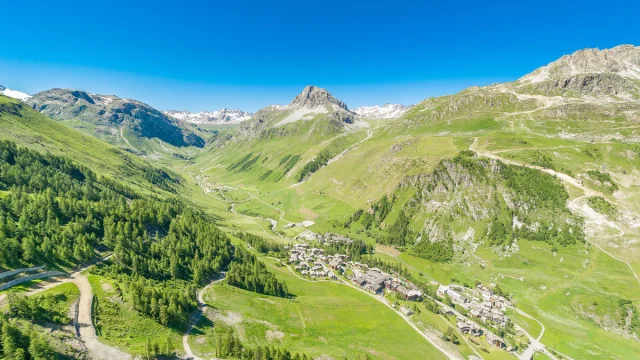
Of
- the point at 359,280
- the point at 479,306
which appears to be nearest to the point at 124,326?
the point at 359,280

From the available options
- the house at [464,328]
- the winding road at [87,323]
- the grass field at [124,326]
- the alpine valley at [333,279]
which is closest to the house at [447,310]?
the alpine valley at [333,279]

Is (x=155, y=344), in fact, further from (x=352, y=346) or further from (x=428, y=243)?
(x=428, y=243)

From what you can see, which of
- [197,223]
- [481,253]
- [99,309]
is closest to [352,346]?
[99,309]

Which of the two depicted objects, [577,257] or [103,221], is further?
[577,257]

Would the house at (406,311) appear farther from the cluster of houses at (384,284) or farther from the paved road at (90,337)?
the paved road at (90,337)

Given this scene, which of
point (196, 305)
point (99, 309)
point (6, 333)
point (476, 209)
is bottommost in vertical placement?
point (196, 305)

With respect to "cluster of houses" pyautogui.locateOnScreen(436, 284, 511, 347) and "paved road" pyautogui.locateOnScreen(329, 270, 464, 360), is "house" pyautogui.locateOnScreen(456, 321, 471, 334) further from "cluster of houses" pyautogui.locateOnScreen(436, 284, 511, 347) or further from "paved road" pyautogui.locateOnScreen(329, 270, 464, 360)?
"paved road" pyautogui.locateOnScreen(329, 270, 464, 360)

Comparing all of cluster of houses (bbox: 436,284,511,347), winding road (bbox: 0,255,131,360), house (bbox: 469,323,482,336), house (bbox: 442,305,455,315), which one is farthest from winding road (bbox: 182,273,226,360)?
house (bbox: 469,323,482,336)
